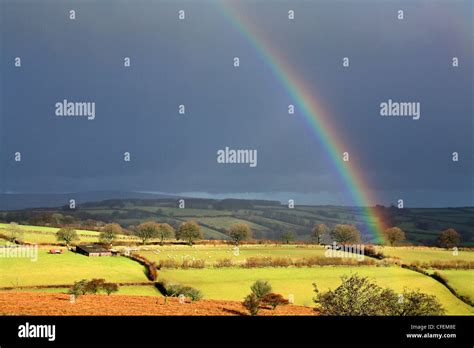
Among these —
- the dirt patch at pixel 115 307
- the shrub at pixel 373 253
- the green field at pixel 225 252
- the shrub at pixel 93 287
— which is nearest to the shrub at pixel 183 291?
the dirt patch at pixel 115 307

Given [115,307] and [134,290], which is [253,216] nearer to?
[134,290]

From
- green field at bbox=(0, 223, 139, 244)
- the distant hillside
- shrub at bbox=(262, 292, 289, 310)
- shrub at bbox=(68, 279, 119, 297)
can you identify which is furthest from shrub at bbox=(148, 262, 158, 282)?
the distant hillside

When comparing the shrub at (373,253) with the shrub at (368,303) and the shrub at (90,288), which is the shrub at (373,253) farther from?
the shrub at (90,288)

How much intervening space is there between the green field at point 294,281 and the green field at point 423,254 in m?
7.66

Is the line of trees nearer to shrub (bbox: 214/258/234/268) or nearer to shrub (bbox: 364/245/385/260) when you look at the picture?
shrub (bbox: 364/245/385/260)

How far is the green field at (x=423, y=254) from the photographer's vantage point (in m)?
66.5

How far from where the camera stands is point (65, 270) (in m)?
55.0

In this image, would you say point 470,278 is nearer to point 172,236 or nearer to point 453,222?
point 172,236

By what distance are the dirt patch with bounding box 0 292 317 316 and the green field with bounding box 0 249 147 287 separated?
11.4 meters

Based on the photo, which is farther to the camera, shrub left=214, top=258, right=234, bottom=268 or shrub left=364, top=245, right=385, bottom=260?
shrub left=364, top=245, right=385, bottom=260

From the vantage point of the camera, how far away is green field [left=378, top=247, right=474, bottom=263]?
6650 cm
